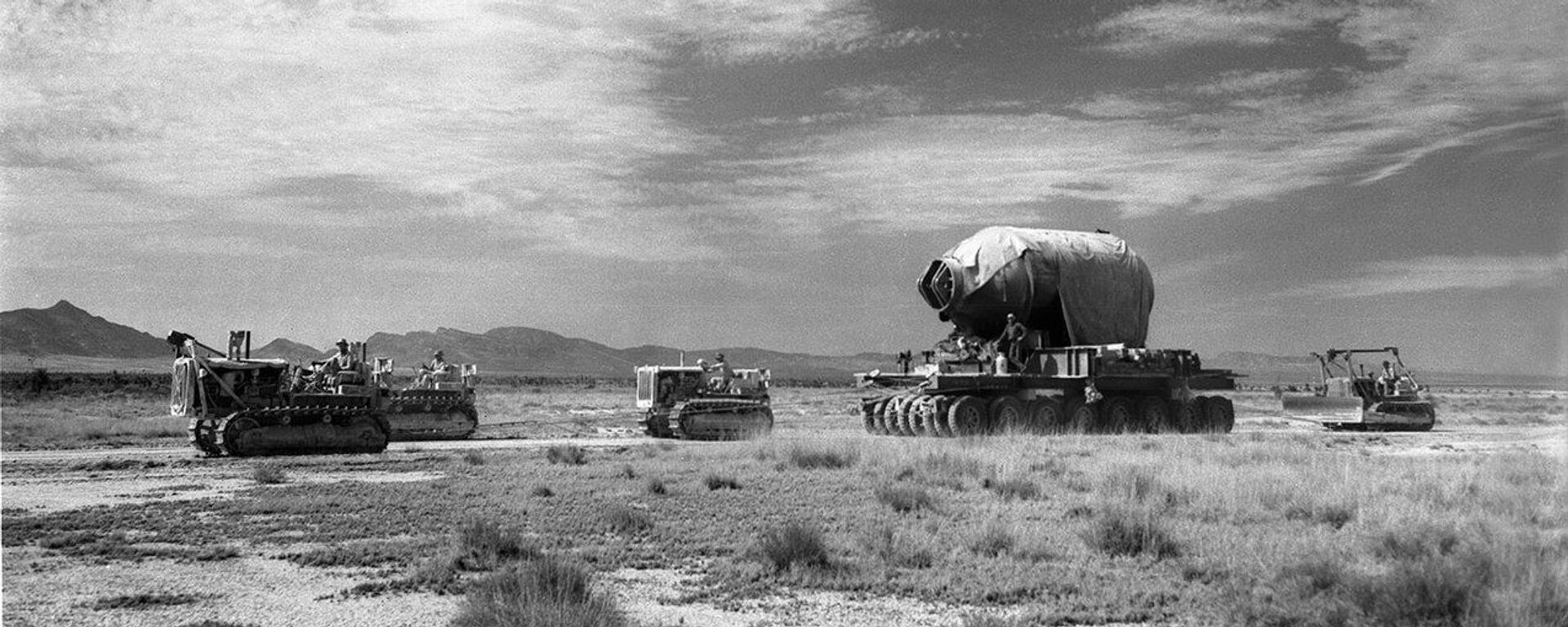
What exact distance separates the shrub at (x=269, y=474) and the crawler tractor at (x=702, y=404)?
408 inches

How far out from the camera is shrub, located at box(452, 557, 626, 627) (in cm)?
676

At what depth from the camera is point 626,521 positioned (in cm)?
1157

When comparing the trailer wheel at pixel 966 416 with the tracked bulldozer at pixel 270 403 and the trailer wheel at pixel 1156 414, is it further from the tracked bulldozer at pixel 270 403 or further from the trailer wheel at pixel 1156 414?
the tracked bulldozer at pixel 270 403

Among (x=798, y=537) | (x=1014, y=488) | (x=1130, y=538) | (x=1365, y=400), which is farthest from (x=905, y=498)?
(x=1365, y=400)

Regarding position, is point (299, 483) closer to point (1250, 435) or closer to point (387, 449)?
point (387, 449)

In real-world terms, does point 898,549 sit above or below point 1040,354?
below

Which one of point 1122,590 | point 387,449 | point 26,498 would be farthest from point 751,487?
point 387,449

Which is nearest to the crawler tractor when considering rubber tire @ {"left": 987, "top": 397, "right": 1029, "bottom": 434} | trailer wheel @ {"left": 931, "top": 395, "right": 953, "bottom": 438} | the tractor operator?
the tractor operator

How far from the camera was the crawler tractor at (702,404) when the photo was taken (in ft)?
85.8

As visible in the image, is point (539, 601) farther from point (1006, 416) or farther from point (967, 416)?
point (1006, 416)

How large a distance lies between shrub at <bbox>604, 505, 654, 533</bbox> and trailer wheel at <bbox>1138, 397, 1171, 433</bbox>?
17486mm

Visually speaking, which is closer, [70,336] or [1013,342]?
[1013,342]

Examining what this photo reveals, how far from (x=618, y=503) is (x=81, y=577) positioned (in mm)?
5315

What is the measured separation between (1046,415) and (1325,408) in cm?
1143
